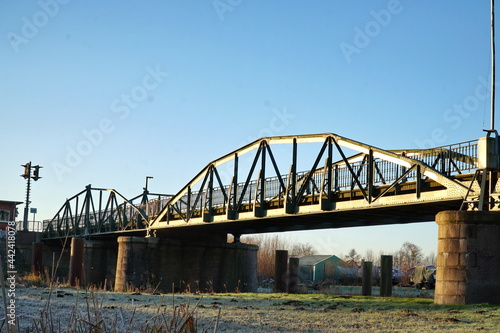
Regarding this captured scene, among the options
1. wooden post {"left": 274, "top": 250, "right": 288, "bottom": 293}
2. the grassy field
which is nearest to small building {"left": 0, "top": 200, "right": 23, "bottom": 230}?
wooden post {"left": 274, "top": 250, "right": 288, "bottom": 293}

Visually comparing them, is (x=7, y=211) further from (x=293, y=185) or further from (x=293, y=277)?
(x=293, y=185)

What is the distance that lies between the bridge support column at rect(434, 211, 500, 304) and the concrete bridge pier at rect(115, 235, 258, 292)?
24.7 metres

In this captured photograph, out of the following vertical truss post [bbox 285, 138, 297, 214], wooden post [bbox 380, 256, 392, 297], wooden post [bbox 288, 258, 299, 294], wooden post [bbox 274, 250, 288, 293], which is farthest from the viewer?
wooden post [bbox 274, 250, 288, 293]

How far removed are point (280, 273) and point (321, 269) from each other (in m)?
42.8

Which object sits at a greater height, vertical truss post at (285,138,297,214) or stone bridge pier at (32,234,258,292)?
vertical truss post at (285,138,297,214)

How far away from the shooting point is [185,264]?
1730 inches

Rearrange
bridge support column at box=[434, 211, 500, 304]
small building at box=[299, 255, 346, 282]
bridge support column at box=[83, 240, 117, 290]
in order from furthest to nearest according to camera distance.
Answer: small building at box=[299, 255, 346, 282] → bridge support column at box=[83, 240, 117, 290] → bridge support column at box=[434, 211, 500, 304]

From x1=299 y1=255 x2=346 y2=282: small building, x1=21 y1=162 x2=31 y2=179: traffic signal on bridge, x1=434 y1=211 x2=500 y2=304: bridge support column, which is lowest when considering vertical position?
x1=299 y1=255 x2=346 y2=282: small building

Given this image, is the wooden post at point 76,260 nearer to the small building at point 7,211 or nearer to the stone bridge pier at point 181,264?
the stone bridge pier at point 181,264

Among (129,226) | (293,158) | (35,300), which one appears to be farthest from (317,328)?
(129,226)

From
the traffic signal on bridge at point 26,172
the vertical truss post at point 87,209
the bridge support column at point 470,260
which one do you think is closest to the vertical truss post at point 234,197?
the bridge support column at point 470,260

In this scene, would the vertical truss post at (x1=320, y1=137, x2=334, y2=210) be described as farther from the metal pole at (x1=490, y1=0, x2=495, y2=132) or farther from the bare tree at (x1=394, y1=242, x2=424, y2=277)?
the bare tree at (x1=394, y1=242, x2=424, y2=277)

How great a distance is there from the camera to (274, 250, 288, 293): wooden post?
37.3 metres

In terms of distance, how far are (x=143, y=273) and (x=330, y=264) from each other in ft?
136
